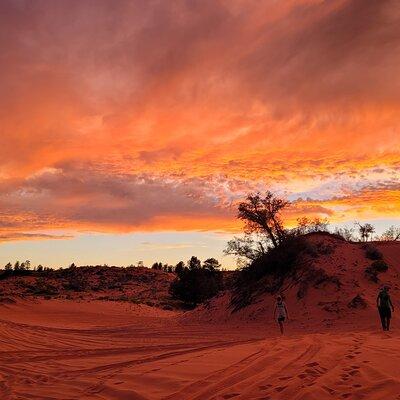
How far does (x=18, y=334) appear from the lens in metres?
17.5

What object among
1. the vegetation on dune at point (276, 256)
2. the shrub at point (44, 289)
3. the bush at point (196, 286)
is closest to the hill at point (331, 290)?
the vegetation on dune at point (276, 256)

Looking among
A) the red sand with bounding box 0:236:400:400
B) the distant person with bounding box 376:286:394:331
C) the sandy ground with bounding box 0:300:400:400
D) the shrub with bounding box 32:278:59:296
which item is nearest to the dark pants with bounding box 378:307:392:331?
the distant person with bounding box 376:286:394:331

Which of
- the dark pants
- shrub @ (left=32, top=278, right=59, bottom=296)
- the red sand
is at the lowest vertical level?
the red sand

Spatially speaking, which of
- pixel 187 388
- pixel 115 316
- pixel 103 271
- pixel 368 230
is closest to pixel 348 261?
pixel 368 230

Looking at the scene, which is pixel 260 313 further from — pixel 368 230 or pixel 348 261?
pixel 368 230

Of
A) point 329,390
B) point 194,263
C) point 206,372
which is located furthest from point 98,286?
point 329,390

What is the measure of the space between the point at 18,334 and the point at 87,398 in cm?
1213

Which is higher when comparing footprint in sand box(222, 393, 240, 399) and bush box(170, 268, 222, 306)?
bush box(170, 268, 222, 306)

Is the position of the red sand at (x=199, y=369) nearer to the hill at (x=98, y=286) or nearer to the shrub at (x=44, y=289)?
the hill at (x=98, y=286)

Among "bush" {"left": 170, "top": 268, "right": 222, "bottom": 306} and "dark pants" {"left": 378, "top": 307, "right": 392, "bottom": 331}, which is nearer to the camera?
"dark pants" {"left": 378, "top": 307, "right": 392, "bottom": 331}

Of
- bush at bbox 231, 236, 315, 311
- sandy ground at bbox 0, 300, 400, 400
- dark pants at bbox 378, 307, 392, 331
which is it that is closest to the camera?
sandy ground at bbox 0, 300, 400, 400

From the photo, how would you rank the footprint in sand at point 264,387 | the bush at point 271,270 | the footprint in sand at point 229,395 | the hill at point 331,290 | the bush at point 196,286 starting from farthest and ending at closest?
the bush at point 196,286 → the bush at point 271,270 → the hill at point 331,290 → the footprint in sand at point 264,387 → the footprint in sand at point 229,395

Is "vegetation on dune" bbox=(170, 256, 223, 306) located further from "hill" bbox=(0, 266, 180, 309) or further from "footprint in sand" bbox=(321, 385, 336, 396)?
"footprint in sand" bbox=(321, 385, 336, 396)

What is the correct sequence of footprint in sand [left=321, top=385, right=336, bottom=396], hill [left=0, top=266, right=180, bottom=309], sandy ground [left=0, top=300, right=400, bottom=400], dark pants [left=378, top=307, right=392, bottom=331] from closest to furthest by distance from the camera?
footprint in sand [left=321, top=385, right=336, bottom=396]
sandy ground [left=0, top=300, right=400, bottom=400]
dark pants [left=378, top=307, right=392, bottom=331]
hill [left=0, top=266, right=180, bottom=309]
